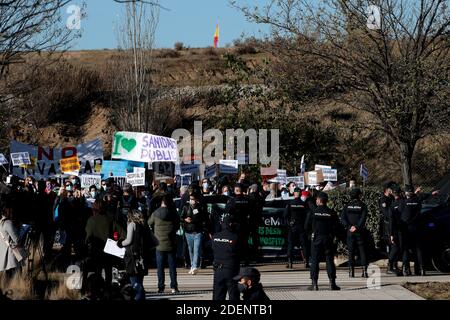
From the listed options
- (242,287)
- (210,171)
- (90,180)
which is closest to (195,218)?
(242,287)

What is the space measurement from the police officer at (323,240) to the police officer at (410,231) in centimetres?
268

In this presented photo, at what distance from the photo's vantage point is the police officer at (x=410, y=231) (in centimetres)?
1977

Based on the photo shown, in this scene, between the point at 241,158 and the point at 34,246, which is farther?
the point at 241,158

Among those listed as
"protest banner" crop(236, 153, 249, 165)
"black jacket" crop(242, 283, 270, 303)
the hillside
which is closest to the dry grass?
"black jacket" crop(242, 283, 270, 303)

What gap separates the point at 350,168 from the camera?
43.2m

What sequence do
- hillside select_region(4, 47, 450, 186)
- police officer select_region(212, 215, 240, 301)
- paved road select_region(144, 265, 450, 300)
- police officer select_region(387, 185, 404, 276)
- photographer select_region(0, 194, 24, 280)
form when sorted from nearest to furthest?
police officer select_region(212, 215, 240, 301) < photographer select_region(0, 194, 24, 280) < paved road select_region(144, 265, 450, 300) < police officer select_region(387, 185, 404, 276) < hillside select_region(4, 47, 450, 186)

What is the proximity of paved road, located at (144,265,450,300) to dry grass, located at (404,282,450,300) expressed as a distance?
17 centimetres

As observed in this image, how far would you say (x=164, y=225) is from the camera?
17.4 m

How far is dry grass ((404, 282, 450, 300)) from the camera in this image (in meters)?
16.1

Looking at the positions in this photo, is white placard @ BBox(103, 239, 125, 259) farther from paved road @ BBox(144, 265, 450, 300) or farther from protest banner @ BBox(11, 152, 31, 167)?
protest banner @ BBox(11, 152, 31, 167)

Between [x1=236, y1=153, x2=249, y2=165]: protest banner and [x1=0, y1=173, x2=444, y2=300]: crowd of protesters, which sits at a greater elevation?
[x1=236, y1=153, x2=249, y2=165]: protest banner

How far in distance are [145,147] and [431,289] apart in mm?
13543

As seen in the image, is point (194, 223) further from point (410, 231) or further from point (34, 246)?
point (410, 231)

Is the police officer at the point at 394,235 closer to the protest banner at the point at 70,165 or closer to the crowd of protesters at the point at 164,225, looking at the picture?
the crowd of protesters at the point at 164,225
